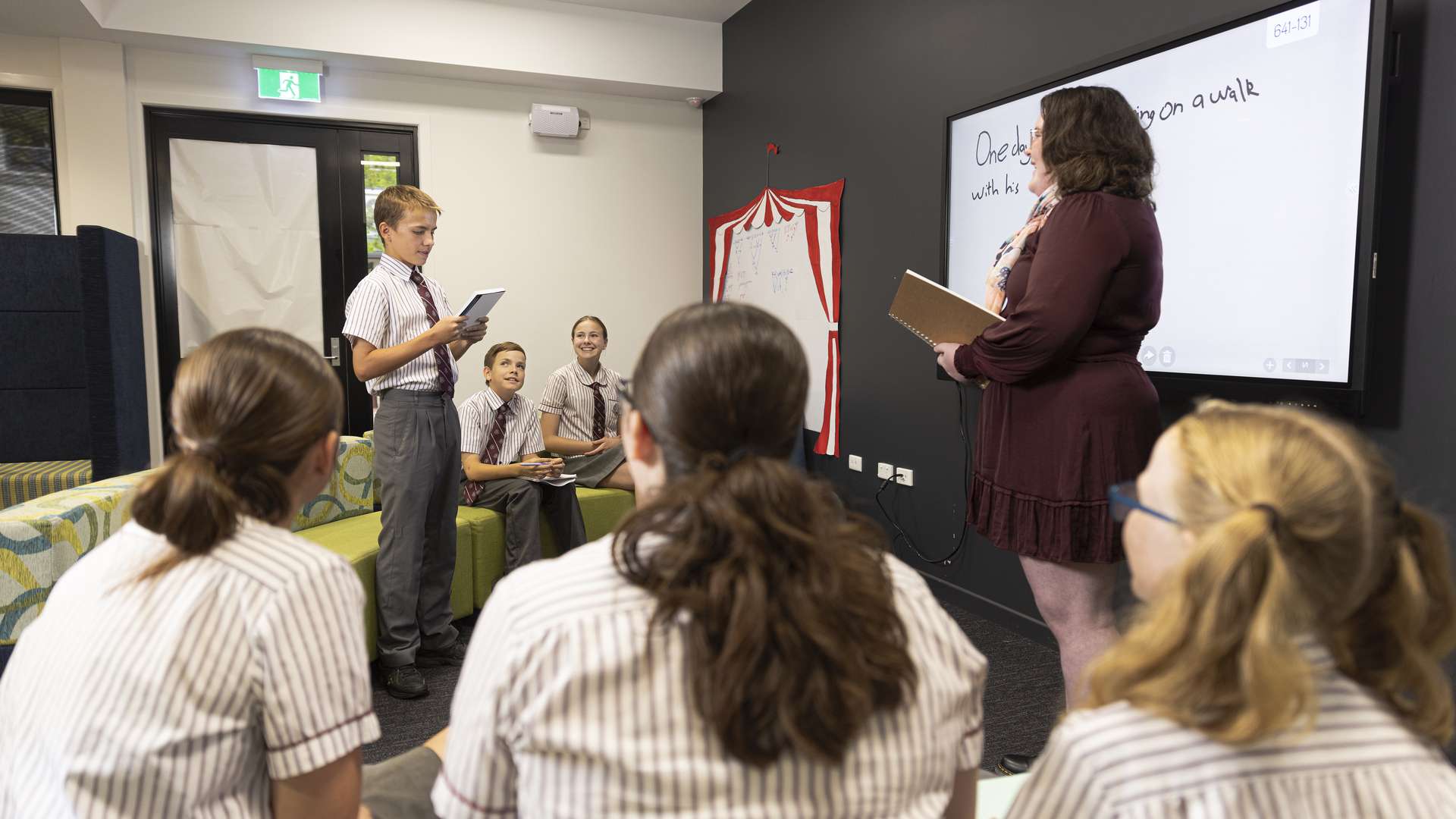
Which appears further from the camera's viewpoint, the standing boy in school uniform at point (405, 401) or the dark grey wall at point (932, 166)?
the standing boy in school uniform at point (405, 401)

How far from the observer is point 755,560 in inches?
26.5

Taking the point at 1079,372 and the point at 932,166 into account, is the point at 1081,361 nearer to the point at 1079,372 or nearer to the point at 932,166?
the point at 1079,372

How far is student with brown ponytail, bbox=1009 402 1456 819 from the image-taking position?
0.59m

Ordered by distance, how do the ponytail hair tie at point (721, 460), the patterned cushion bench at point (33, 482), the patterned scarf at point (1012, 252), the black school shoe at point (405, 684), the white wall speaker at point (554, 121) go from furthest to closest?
the white wall speaker at point (554, 121), the patterned cushion bench at point (33, 482), the black school shoe at point (405, 684), the patterned scarf at point (1012, 252), the ponytail hair tie at point (721, 460)

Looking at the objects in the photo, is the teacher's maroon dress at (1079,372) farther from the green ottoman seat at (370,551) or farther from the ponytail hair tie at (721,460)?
the green ottoman seat at (370,551)

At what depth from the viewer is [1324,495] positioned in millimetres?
598

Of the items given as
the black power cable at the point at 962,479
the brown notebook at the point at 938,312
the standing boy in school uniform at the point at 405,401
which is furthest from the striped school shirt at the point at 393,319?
the black power cable at the point at 962,479

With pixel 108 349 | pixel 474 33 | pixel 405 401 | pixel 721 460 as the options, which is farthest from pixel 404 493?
pixel 474 33

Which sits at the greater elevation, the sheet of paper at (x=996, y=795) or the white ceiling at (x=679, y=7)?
the white ceiling at (x=679, y=7)

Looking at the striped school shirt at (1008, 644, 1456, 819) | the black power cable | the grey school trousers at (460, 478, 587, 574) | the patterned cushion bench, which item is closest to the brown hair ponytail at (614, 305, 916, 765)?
the striped school shirt at (1008, 644, 1456, 819)

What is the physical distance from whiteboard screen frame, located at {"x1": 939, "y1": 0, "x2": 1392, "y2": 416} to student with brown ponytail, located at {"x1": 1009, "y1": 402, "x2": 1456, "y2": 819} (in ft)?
4.70

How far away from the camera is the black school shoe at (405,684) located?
258cm

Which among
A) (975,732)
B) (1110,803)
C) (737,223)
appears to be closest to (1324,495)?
(1110,803)

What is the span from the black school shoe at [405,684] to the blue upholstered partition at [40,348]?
226cm
